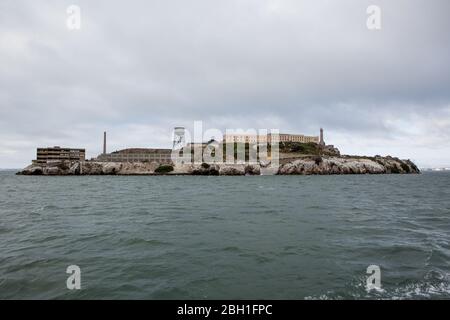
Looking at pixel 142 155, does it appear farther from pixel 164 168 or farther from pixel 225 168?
pixel 225 168

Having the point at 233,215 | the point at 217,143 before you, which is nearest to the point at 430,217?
the point at 233,215

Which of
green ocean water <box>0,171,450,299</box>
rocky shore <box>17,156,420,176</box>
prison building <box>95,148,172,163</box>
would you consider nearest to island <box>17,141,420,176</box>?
rocky shore <box>17,156,420,176</box>

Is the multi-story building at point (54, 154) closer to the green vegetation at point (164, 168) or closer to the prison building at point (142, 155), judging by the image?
the prison building at point (142, 155)

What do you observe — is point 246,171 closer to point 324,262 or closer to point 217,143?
point 217,143

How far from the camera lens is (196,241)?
51.3 ft

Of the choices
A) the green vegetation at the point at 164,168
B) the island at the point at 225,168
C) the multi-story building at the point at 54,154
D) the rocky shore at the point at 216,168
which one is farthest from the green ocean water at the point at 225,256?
the multi-story building at the point at 54,154

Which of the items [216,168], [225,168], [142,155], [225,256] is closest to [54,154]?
[142,155]

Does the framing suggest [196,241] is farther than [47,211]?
No

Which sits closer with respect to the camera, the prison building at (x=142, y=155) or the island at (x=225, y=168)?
the island at (x=225, y=168)

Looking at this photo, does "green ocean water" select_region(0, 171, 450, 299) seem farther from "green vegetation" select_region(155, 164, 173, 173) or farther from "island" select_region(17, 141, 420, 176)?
"green vegetation" select_region(155, 164, 173, 173)

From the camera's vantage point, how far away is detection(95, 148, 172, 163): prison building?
17659 centimetres

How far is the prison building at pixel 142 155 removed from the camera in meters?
177
